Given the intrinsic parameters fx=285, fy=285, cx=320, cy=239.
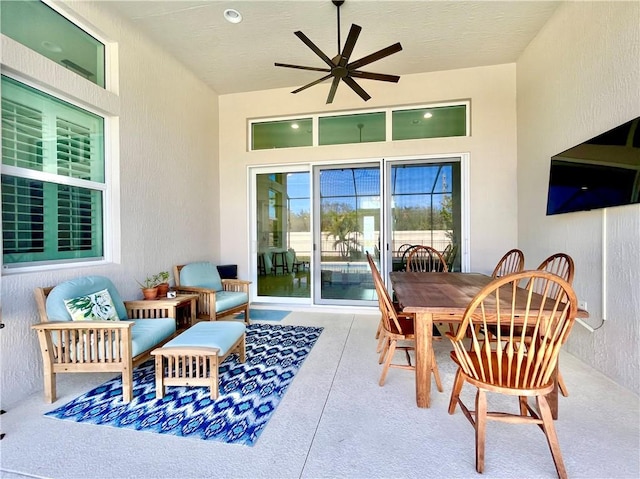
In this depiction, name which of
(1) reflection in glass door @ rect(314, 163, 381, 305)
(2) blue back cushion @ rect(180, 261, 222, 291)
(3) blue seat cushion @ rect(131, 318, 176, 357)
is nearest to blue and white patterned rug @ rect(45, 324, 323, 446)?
(3) blue seat cushion @ rect(131, 318, 176, 357)

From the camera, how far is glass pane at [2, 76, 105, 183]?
7.09 feet

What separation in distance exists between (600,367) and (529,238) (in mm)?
1637

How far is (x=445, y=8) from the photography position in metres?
3.00

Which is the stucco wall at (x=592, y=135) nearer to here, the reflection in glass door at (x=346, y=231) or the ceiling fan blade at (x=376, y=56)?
the ceiling fan blade at (x=376, y=56)

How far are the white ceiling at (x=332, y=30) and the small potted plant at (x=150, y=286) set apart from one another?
111 inches

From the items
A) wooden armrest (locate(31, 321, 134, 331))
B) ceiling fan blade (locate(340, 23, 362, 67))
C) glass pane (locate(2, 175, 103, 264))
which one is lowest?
wooden armrest (locate(31, 321, 134, 331))

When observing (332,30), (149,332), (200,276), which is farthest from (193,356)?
(332,30)

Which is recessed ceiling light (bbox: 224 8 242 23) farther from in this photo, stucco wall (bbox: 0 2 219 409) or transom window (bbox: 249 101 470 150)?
transom window (bbox: 249 101 470 150)

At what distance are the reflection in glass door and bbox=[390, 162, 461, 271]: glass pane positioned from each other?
0.95ft

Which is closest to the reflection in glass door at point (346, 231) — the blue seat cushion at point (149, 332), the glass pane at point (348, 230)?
the glass pane at point (348, 230)

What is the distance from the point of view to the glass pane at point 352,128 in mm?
4398

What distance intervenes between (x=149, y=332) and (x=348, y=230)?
3028 millimetres

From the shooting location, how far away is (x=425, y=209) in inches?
168

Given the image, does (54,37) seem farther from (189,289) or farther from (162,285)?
(189,289)
